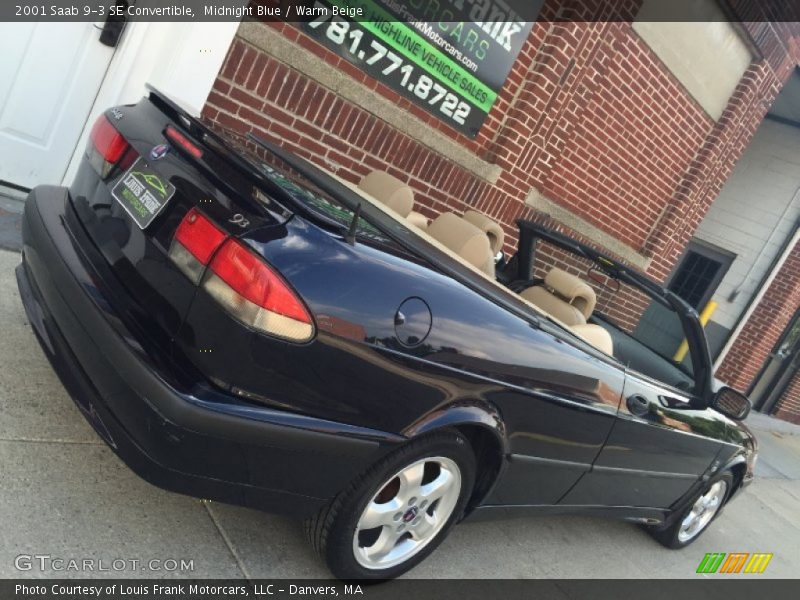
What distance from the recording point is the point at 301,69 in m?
4.51

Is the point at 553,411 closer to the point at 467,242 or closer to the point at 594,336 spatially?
the point at 594,336

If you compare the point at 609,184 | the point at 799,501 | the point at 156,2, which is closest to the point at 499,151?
the point at 609,184

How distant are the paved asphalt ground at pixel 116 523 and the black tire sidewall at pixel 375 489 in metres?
0.17

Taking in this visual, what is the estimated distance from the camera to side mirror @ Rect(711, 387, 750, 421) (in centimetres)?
368

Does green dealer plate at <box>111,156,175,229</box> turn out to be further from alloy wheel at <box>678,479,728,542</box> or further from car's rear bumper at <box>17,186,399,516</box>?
alloy wheel at <box>678,479,728,542</box>

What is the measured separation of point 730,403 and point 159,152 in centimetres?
312

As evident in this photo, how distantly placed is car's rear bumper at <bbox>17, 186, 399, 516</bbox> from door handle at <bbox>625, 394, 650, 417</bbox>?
135 centimetres

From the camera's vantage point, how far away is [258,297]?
6.29 feet

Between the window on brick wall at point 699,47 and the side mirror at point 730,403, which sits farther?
the window on brick wall at point 699,47

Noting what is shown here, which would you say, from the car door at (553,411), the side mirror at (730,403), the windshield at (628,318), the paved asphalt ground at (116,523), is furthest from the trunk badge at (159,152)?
the side mirror at (730,403)

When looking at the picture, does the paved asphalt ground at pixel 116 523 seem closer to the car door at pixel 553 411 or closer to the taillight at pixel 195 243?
the car door at pixel 553 411

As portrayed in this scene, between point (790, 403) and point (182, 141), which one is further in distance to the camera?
point (790, 403)

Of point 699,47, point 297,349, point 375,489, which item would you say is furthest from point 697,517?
point 699,47

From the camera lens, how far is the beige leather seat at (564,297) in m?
3.32
